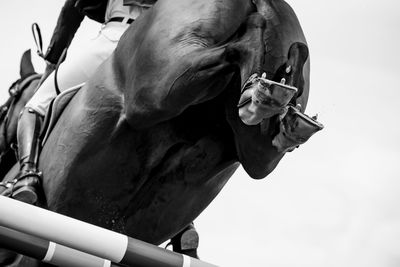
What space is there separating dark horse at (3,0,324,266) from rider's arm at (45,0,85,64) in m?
1.16

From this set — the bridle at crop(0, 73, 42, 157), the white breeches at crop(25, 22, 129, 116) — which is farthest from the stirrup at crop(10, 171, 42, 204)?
the bridle at crop(0, 73, 42, 157)

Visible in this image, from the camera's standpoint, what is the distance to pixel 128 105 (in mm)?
8062

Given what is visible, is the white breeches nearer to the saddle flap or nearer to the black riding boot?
the saddle flap

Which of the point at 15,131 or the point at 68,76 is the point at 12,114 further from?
the point at 68,76

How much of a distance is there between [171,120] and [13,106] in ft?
6.67

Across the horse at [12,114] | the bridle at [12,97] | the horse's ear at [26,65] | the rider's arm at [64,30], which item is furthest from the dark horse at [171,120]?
the horse's ear at [26,65]

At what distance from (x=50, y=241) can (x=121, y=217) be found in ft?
4.87

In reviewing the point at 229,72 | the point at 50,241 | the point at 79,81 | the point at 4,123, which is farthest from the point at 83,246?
the point at 4,123

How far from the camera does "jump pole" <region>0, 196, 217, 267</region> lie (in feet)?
22.1

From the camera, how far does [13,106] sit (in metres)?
9.71

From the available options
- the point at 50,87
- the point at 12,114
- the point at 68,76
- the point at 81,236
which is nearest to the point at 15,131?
the point at 12,114

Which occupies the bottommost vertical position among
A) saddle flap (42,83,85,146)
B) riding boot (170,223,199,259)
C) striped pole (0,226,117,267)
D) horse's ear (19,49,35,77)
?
riding boot (170,223,199,259)

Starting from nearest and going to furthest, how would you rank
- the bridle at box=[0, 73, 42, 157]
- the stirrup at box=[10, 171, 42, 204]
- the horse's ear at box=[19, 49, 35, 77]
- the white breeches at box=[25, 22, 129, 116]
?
the stirrup at box=[10, 171, 42, 204] → the white breeches at box=[25, 22, 129, 116] → the bridle at box=[0, 73, 42, 157] → the horse's ear at box=[19, 49, 35, 77]

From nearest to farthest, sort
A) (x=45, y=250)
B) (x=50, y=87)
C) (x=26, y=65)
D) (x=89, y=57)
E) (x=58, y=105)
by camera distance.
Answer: (x=45, y=250), (x=58, y=105), (x=89, y=57), (x=50, y=87), (x=26, y=65)
